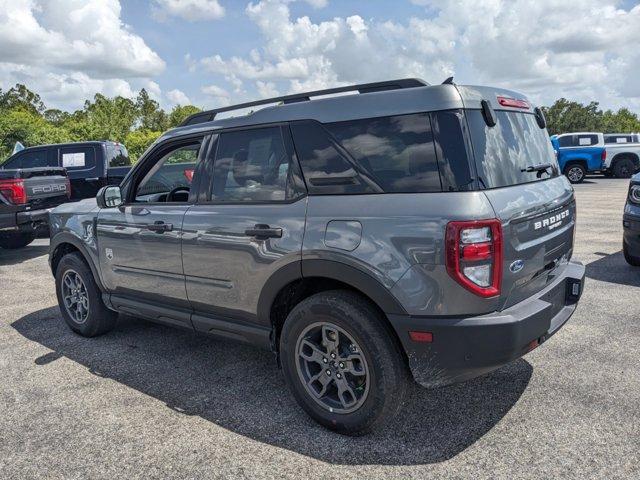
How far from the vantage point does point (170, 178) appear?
438 centimetres

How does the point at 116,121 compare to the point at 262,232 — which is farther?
the point at 116,121

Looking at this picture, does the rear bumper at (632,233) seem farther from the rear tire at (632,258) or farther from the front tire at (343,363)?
the front tire at (343,363)

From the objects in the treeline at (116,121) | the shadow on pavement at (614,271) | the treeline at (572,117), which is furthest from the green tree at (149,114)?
the shadow on pavement at (614,271)

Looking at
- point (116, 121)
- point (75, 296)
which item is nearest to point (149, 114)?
point (116, 121)

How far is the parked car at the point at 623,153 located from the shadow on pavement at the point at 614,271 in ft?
54.7

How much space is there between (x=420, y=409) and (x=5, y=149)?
95.8 ft

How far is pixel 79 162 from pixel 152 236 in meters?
8.79

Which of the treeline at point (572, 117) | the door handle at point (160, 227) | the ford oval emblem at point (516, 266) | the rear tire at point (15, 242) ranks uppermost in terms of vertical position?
the treeline at point (572, 117)

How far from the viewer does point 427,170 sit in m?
2.64

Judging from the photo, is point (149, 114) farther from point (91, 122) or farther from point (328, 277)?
point (328, 277)

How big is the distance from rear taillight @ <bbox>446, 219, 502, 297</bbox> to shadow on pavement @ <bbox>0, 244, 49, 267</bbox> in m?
8.18

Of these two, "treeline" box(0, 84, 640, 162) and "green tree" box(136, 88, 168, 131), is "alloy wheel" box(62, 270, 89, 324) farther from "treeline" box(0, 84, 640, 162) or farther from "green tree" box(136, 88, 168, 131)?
"green tree" box(136, 88, 168, 131)

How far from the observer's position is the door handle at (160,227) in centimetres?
372

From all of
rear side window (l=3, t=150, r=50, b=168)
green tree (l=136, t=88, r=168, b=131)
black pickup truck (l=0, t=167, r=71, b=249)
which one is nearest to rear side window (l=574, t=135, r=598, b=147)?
rear side window (l=3, t=150, r=50, b=168)
